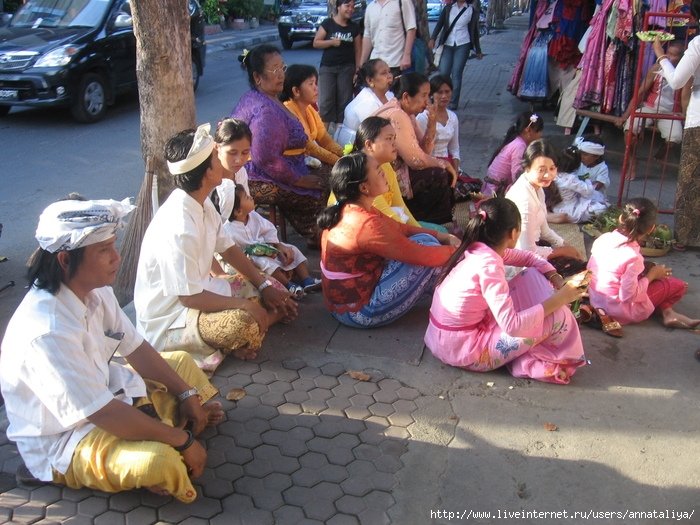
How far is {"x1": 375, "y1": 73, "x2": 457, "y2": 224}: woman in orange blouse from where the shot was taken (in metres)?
5.11

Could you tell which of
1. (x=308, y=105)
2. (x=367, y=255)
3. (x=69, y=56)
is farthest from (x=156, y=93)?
(x=69, y=56)

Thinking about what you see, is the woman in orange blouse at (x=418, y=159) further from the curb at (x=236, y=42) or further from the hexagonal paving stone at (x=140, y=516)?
the curb at (x=236, y=42)

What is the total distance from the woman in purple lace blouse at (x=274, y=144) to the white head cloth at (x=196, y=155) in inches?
58.3

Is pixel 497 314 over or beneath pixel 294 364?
over

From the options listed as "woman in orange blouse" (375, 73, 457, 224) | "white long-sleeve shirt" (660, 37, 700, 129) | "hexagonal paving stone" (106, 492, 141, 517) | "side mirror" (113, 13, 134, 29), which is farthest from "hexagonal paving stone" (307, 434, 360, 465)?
"side mirror" (113, 13, 134, 29)

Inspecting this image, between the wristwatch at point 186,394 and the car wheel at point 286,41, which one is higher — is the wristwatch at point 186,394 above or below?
below

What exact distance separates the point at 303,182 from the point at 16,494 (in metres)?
2.85

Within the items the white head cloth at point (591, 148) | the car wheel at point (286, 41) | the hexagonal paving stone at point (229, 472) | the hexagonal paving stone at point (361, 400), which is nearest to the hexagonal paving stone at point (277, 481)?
the hexagonal paving stone at point (229, 472)

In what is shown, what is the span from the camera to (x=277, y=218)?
5.14 metres

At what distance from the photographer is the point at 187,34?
4.40 m

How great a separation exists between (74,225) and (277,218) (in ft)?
9.42

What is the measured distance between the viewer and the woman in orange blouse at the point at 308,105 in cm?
518

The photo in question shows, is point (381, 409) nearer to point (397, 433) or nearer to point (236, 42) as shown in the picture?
point (397, 433)

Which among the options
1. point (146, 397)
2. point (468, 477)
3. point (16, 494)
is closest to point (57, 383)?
point (146, 397)
